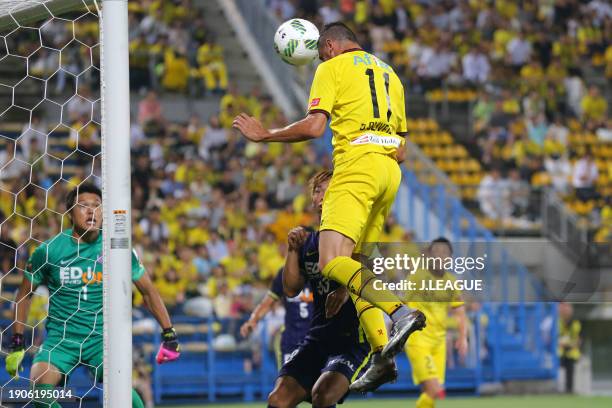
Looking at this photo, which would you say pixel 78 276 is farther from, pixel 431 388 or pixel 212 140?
pixel 212 140

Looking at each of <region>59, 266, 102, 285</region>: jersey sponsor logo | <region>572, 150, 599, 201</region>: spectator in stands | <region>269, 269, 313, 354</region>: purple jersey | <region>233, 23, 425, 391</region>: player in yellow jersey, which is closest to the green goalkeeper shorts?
<region>59, 266, 102, 285</region>: jersey sponsor logo

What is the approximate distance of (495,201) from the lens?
63.3 feet

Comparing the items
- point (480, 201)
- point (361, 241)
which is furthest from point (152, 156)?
point (361, 241)

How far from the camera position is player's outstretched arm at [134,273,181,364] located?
8.03 metres

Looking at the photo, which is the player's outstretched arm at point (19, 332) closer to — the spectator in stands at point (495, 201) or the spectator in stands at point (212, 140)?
the spectator in stands at point (212, 140)

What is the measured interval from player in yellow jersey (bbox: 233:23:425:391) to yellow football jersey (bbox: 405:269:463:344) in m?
2.92

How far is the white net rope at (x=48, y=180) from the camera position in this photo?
28.0ft

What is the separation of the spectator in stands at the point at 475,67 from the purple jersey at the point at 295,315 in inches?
488

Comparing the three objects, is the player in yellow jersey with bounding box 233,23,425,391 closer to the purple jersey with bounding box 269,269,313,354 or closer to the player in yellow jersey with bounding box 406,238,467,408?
the purple jersey with bounding box 269,269,313,354

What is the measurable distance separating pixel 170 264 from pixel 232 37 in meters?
7.54

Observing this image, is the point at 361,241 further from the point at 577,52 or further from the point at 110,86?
the point at 577,52

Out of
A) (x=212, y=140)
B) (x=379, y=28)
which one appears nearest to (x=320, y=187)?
(x=212, y=140)

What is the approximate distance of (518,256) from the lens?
18828 mm

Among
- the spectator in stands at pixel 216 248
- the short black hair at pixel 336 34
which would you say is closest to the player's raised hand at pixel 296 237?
the short black hair at pixel 336 34
